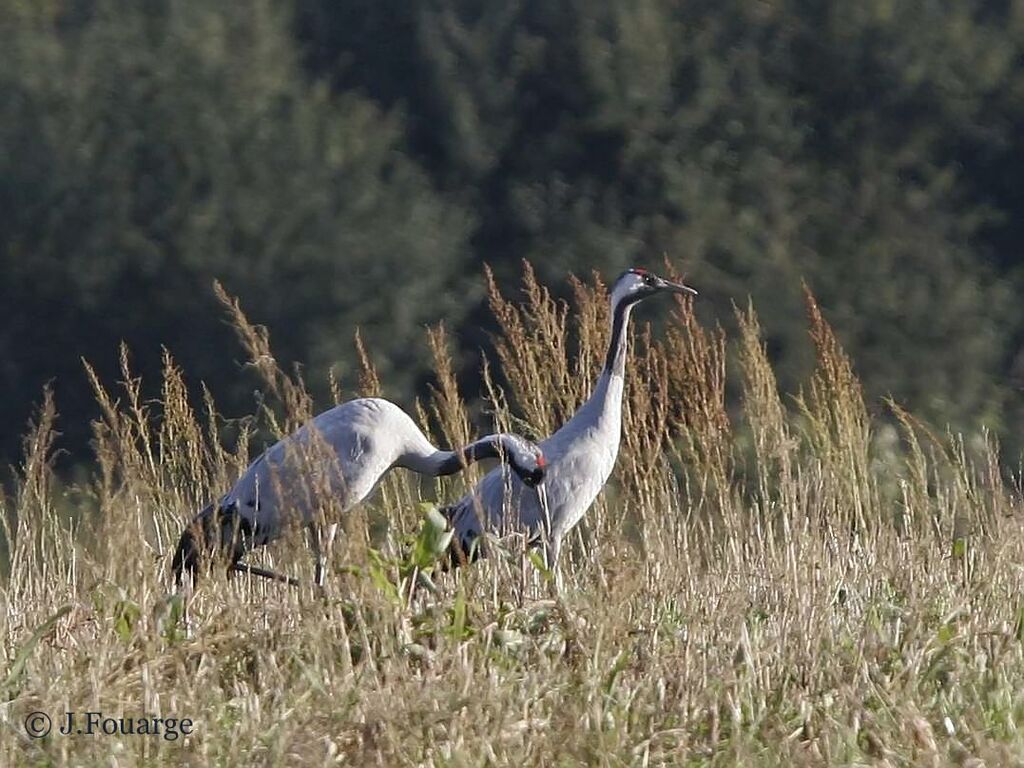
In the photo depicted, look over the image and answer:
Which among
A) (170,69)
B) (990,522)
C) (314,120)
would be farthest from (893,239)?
(990,522)

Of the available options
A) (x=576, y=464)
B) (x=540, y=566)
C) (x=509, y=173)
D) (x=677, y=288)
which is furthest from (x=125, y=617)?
(x=509, y=173)

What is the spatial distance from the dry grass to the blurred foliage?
7.55m

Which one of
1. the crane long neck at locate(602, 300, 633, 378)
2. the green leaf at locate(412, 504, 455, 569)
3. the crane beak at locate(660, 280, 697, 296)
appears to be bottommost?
the green leaf at locate(412, 504, 455, 569)

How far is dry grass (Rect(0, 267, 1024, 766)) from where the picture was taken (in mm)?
4496

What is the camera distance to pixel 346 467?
6.63 meters

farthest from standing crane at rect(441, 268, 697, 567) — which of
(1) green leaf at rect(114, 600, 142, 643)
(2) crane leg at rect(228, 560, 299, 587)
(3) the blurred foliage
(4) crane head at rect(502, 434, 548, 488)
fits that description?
(3) the blurred foliage

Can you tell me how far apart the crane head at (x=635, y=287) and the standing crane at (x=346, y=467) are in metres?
0.76

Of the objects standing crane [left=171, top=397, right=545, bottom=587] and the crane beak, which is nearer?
standing crane [left=171, top=397, right=545, bottom=587]

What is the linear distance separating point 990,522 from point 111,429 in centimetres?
Answer: 252

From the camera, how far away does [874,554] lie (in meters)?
5.74

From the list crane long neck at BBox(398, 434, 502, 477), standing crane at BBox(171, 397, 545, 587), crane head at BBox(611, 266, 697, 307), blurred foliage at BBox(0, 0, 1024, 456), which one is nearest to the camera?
standing crane at BBox(171, 397, 545, 587)

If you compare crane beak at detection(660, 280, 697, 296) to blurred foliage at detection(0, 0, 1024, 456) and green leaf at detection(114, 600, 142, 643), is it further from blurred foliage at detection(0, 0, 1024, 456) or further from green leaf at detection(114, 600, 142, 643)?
→ blurred foliage at detection(0, 0, 1024, 456)

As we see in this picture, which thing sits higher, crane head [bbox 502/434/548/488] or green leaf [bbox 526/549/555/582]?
crane head [bbox 502/434/548/488]

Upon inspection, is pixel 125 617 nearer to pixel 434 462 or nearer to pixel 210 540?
pixel 210 540
